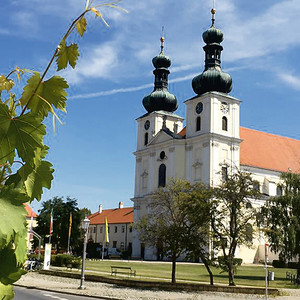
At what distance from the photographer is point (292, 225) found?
3033cm

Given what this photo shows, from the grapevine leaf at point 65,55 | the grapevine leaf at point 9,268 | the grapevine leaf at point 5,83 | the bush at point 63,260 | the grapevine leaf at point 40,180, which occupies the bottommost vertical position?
the bush at point 63,260

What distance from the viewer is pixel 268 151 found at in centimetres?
6900

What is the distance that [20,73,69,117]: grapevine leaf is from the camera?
1352 millimetres

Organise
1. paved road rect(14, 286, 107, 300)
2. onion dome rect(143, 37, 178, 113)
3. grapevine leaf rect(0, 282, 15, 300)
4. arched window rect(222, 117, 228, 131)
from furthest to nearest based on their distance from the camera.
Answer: onion dome rect(143, 37, 178, 113) < arched window rect(222, 117, 228, 131) < paved road rect(14, 286, 107, 300) < grapevine leaf rect(0, 282, 15, 300)

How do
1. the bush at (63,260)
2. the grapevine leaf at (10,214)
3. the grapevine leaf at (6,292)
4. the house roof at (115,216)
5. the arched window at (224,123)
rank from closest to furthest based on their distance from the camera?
the grapevine leaf at (10,214) < the grapevine leaf at (6,292) < the bush at (63,260) < the arched window at (224,123) < the house roof at (115,216)

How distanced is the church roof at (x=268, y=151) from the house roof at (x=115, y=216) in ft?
76.3

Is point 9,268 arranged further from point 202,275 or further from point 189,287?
point 202,275

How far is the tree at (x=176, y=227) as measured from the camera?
25766mm

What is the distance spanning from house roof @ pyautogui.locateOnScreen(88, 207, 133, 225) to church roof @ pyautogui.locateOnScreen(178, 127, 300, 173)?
76.3 feet

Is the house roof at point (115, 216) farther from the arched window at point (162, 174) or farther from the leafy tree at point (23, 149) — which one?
the leafy tree at point (23, 149)

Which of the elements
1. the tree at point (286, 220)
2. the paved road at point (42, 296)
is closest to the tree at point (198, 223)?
the tree at point (286, 220)

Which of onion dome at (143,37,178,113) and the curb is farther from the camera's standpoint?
onion dome at (143,37,178,113)

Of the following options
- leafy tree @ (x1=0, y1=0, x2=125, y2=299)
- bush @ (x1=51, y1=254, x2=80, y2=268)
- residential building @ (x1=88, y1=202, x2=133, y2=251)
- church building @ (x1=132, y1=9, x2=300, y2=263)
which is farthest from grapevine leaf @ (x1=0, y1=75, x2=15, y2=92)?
residential building @ (x1=88, y1=202, x2=133, y2=251)

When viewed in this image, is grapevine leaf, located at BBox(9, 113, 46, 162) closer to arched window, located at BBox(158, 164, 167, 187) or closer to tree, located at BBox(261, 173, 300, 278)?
tree, located at BBox(261, 173, 300, 278)
